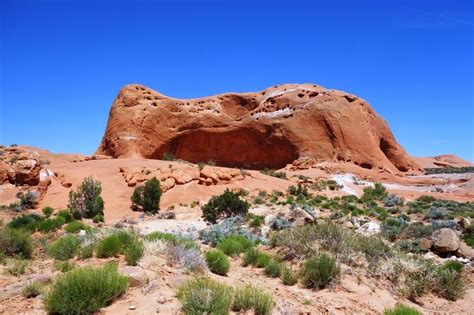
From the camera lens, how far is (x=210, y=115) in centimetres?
4366

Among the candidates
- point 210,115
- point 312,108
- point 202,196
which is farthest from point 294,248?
point 210,115

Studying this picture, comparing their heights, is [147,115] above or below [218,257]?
above

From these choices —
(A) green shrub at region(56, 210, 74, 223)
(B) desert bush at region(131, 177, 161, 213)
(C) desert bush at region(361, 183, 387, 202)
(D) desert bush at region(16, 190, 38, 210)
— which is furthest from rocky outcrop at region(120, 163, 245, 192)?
(C) desert bush at region(361, 183, 387, 202)

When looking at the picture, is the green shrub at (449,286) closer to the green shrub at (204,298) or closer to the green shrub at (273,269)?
the green shrub at (273,269)

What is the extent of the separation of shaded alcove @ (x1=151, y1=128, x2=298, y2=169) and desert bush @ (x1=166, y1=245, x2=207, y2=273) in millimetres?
32809

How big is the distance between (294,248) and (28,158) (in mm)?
18673

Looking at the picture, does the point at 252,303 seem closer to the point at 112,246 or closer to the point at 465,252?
the point at 112,246

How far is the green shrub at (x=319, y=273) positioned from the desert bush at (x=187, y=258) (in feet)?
6.36

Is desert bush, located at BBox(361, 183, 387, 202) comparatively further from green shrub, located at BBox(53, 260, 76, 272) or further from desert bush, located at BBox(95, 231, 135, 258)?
green shrub, located at BBox(53, 260, 76, 272)

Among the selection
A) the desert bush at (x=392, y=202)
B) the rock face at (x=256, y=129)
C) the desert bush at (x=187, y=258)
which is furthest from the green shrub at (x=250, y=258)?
the rock face at (x=256, y=129)

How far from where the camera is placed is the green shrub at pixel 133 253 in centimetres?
671

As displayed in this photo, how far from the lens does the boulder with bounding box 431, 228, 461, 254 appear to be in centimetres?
1140

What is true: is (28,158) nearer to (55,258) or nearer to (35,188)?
(35,188)

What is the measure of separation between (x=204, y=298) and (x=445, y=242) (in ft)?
28.8
